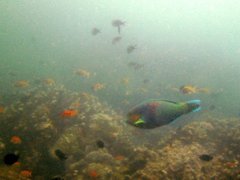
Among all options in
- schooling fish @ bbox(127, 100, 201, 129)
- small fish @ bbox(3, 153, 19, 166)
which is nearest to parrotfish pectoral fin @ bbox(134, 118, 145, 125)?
schooling fish @ bbox(127, 100, 201, 129)

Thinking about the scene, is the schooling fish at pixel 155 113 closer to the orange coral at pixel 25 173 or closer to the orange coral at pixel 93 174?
the orange coral at pixel 93 174

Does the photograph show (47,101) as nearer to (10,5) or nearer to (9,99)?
(9,99)

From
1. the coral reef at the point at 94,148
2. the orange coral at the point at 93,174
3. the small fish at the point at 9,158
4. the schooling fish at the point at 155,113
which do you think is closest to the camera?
the schooling fish at the point at 155,113

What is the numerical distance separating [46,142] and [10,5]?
115 m

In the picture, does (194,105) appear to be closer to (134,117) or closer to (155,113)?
(155,113)

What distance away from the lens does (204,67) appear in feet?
99.9

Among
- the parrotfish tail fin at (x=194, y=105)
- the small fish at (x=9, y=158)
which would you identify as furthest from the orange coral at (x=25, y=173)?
the parrotfish tail fin at (x=194, y=105)

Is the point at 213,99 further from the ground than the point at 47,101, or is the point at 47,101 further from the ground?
the point at 47,101

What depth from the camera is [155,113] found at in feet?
7.96

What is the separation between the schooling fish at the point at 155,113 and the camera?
7.79 feet

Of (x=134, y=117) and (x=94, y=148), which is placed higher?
(x=134, y=117)

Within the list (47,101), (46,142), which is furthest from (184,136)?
(47,101)

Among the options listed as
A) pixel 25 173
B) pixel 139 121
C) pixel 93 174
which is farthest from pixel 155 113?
pixel 25 173

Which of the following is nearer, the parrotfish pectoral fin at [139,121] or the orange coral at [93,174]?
the parrotfish pectoral fin at [139,121]
